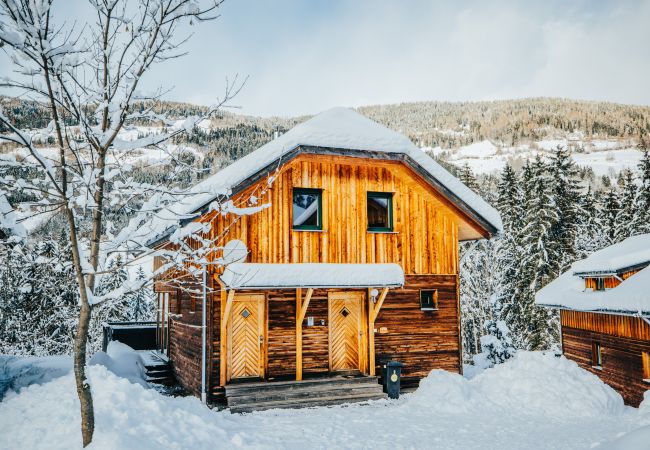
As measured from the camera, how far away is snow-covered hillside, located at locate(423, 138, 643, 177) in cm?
12450

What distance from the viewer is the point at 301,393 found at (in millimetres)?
12805

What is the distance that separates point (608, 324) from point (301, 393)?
13.0m

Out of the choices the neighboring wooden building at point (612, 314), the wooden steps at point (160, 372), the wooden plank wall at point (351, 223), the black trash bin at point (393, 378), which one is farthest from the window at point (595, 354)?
the wooden steps at point (160, 372)

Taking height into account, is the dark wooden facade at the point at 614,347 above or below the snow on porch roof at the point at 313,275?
below

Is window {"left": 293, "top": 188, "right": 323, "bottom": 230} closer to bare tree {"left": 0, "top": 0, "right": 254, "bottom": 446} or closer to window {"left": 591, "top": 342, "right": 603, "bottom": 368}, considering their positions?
bare tree {"left": 0, "top": 0, "right": 254, "bottom": 446}

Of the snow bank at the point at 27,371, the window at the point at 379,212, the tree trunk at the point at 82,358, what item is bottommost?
the snow bank at the point at 27,371

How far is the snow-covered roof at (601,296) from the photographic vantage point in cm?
1554

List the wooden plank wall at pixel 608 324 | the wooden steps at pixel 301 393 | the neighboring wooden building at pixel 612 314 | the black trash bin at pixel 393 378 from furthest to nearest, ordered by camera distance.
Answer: the wooden plank wall at pixel 608 324
the neighboring wooden building at pixel 612 314
the black trash bin at pixel 393 378
the wooden steps at pixel 301 393

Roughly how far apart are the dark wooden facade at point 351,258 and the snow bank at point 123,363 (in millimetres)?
1233

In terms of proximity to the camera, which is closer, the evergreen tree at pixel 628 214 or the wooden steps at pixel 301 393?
the wooden steps at pixel 301 393

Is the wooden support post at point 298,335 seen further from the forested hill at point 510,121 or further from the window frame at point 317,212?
the forested hill at point 510,121

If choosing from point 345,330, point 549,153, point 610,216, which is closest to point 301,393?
point 345,330

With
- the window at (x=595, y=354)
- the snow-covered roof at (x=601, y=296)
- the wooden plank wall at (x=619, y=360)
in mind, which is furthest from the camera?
the window at (x=595, y=354)

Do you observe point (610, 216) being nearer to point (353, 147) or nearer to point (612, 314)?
point (612, 314)
